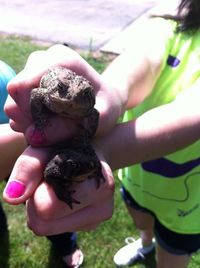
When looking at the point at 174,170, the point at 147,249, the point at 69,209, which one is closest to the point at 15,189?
the point at 69,209

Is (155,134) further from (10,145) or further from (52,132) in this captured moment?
(10,145)

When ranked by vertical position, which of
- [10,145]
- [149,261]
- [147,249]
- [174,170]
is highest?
[10,145]

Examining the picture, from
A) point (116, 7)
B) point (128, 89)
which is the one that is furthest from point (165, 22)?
point (116, 7)

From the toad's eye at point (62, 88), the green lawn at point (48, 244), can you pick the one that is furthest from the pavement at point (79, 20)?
the toad's eye at point (62, 88)

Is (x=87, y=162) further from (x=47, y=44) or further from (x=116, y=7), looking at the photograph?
(x=116, y=7)

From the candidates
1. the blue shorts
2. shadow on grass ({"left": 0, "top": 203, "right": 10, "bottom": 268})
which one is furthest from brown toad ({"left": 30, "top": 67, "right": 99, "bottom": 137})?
shadow on grass ({"left": 0, "top": 203, "right": 10, "bottom": 268})

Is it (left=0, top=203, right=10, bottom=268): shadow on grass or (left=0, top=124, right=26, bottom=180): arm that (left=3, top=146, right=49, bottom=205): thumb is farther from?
(left=0, top=203, right=10, bottom=268): shadow on grass

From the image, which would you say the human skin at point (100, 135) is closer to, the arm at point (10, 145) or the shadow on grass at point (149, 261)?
the arm at point (10, 145)
